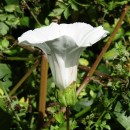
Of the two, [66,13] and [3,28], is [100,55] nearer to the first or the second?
[66,13]

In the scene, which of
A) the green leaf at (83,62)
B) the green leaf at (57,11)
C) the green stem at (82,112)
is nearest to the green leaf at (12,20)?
the green leaf at (57,11)

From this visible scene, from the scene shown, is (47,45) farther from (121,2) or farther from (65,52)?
(121,2)

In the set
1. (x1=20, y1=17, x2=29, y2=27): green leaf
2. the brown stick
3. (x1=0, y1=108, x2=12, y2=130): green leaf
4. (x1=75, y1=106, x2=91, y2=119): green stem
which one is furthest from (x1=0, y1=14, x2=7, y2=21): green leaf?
(x1=75, y1=106, x2=91, y2=119): green stem

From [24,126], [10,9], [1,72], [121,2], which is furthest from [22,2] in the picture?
[24,126]

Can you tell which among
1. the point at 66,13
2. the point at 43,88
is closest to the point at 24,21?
the point at 66,13

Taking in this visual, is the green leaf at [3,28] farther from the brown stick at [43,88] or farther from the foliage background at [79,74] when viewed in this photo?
the brown stick at [43,88]

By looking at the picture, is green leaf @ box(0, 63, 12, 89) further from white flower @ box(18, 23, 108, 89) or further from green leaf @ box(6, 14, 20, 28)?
white flower @ box(18, 23, 108, 89)
